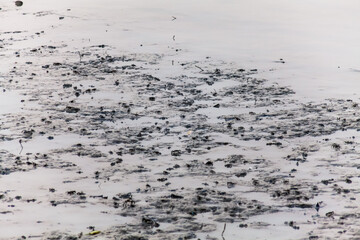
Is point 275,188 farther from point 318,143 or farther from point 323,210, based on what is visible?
point 318,143

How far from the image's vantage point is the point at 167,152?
442 inches

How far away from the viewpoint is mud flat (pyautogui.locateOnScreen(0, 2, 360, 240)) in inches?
352

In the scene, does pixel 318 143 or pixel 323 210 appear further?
pixel 318 143

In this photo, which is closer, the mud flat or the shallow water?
the mud flat

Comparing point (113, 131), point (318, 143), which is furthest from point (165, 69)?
point (318, 143)

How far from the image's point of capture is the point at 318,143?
1155 cm

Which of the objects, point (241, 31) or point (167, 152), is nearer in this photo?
point (167, 152)

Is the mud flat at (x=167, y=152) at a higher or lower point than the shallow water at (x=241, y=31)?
lower

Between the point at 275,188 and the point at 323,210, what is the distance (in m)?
0.89

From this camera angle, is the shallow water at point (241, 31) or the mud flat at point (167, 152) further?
the shallow water at point (241, 31)

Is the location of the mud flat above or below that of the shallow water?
below

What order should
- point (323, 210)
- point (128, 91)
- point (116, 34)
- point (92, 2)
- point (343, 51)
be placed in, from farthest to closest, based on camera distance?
point (92, 2)
point (116, 34)
point (343, 51)
point (128, 91)
point (323, 210)

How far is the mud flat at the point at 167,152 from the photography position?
893 cm

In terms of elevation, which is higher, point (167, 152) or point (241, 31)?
point (241, 31)
